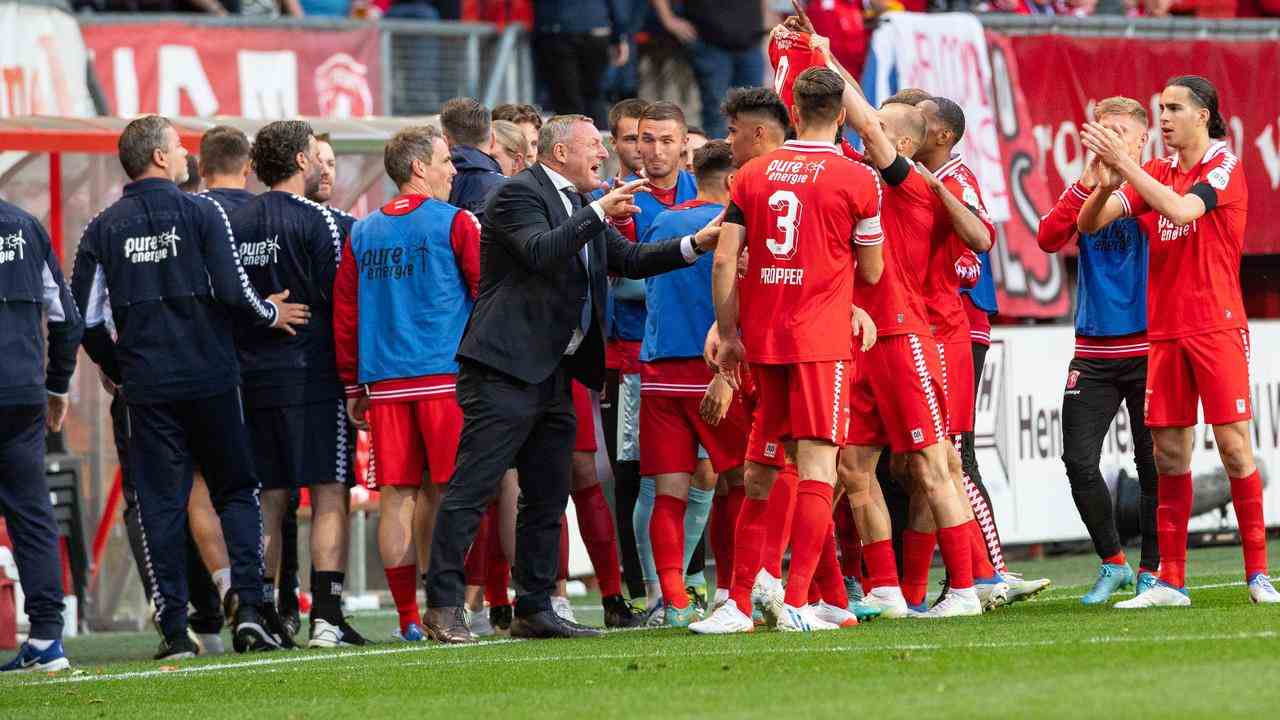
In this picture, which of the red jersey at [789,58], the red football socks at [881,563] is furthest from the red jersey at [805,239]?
the red football socks at [881,563]

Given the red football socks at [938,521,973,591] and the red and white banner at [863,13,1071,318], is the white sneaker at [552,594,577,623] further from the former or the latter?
the red and white banner at [863,13,1071,318]

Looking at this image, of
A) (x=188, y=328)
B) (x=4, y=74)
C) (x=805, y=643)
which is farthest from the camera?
(x=4, y=74)

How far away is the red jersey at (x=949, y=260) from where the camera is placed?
9.98m

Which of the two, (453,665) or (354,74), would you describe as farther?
(354,74)

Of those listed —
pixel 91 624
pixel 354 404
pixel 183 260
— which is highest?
pixel 183 260

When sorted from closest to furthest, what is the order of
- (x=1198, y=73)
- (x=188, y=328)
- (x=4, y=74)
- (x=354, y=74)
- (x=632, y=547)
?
(x=188, y=328) < (x=632, y=547) < (x=4, y=74) < (x=354, y=74) < (x=1198, y=73)

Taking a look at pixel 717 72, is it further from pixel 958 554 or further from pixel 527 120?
pixel 958 554

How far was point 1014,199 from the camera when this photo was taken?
17.4 m

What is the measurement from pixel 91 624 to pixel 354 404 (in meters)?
3.78

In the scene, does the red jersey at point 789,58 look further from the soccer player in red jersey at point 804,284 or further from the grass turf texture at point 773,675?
the grass turf texture at point 773,675

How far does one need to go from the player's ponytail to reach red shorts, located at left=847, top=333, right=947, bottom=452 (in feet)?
5.24

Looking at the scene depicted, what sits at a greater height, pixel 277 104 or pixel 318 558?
pixel 277 104

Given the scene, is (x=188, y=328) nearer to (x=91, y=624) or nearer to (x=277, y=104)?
(x=91, y=624)

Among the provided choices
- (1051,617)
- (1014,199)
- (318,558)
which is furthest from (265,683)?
(1014,199)
